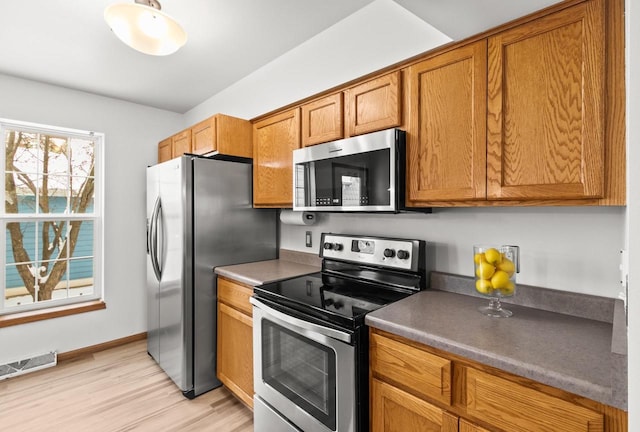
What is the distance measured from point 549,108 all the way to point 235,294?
6.41ft

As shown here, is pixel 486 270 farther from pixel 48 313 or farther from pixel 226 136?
pixel 48 313

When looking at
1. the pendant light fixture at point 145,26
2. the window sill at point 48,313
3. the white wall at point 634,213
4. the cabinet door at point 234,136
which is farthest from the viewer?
the window sill at point 48,313

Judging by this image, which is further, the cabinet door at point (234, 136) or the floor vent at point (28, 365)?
the floor vent at point (28, 365)

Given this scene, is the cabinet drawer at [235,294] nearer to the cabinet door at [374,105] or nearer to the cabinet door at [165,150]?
the cabinet door at [374,105]

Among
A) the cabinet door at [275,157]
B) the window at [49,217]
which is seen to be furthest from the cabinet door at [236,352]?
the window at [49,217]

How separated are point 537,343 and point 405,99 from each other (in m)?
1.16

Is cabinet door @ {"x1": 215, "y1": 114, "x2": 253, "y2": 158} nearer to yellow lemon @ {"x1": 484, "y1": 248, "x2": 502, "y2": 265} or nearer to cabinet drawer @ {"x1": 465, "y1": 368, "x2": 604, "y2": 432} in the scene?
yellow lemon @ {"x1": 484, "y1": 248, "x2": 502, "y2": 265}

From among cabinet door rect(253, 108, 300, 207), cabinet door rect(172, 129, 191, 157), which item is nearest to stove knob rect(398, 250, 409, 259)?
cabinet door rect(253, 108, 300, 207)

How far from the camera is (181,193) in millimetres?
2254

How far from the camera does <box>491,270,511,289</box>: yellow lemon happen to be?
4.05ft

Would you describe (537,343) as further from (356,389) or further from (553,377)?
(356,389)

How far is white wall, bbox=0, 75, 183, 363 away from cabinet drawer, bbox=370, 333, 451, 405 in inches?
117

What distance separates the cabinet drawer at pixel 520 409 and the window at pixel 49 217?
3.44 metres

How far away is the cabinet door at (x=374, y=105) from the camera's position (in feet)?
5.14
